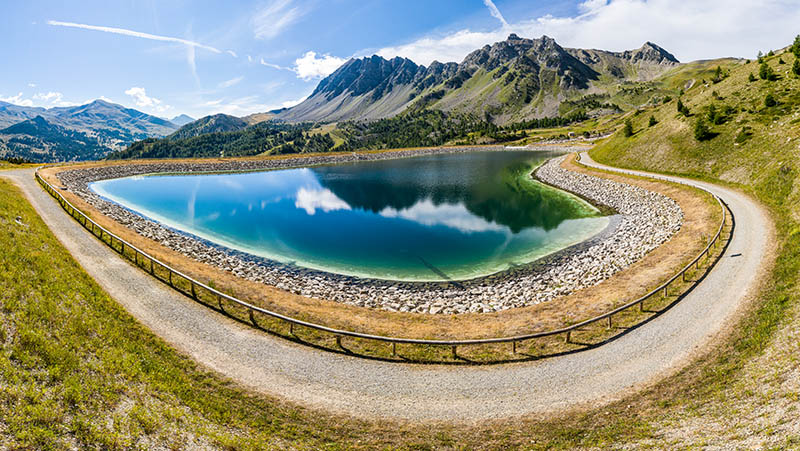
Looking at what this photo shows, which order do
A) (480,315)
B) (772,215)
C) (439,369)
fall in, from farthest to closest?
(772,215) → (480,315) → (439,369)

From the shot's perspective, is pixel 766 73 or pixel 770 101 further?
pixel 766 73

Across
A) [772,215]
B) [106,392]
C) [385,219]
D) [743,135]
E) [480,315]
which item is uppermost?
[743,135]

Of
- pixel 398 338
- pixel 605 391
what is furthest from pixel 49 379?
pixel 605 391

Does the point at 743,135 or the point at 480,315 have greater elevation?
the point at 743,135

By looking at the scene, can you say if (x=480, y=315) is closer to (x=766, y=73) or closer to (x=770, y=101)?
(x=770, y=101)

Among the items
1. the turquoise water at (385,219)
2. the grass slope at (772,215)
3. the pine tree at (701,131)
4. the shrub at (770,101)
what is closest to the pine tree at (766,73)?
the grass slope at (772,215)

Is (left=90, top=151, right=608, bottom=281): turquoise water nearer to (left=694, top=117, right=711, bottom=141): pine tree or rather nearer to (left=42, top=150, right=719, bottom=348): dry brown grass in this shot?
(left=42, top=150, right=719, bottom=348): dry brown grass

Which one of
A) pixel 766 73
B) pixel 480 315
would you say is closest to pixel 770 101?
pixel 766 73
